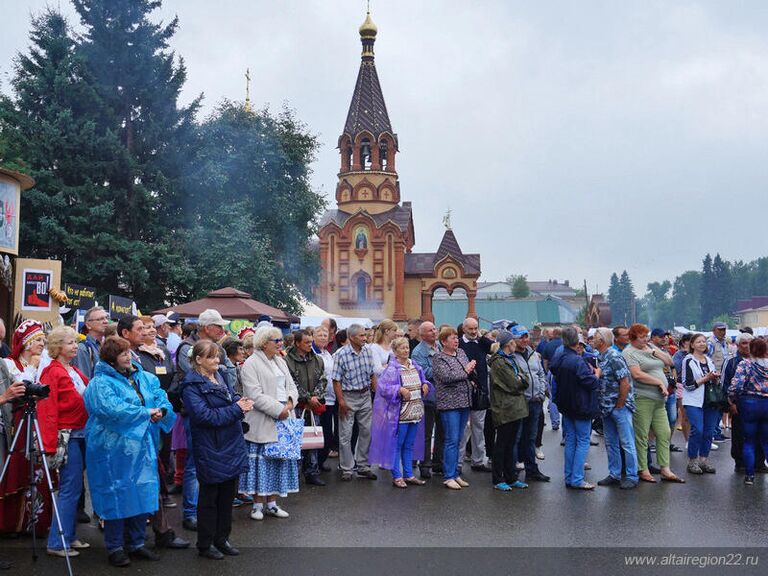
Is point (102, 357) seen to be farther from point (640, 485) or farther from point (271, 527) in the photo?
point (640, 485)

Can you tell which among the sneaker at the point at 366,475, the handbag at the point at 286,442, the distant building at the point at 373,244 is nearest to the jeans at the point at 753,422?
the sneaker at the point at 366,475

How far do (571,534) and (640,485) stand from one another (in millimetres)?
2716

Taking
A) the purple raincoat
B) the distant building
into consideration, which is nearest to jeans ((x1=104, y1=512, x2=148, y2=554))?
the purple raincoat

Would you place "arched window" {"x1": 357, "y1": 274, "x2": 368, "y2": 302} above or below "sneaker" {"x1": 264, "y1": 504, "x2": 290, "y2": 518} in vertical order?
above

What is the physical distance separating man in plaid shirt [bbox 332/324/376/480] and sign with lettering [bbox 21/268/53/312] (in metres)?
9.06

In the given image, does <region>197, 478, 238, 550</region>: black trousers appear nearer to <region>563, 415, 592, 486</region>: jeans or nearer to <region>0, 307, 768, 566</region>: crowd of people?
<region>0, 307, 768, 566</region>: crowd of people

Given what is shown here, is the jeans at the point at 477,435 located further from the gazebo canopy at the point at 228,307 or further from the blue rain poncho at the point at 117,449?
the gazebo canopy at the point at 228,307

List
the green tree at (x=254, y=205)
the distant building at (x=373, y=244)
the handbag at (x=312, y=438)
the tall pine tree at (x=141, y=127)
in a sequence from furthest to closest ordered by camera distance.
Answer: the distant building at (x=373, y=244) < the green tree at (x=254, y=205) < the tall pine tree at (x=141, y=127) < the handbag at (x=312, y=438)

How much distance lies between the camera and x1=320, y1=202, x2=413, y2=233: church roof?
5844 centimetres

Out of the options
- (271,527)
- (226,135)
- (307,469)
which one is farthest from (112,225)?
(271,527)

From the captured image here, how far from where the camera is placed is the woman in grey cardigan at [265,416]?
7039 millimetres

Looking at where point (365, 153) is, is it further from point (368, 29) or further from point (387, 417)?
point (387, 417)

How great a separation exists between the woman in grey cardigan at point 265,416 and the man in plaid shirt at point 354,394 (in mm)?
2177

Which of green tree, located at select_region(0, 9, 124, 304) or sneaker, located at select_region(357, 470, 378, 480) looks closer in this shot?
sneaker, located at select_region(357, 470, 378, 480)
